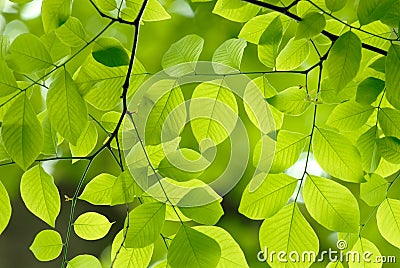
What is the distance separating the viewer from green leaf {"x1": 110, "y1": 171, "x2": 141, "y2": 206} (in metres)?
0.36

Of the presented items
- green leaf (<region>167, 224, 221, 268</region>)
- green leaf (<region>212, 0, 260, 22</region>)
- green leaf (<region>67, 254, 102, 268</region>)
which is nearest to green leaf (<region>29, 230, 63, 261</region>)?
green leaf (<region>67, 254, 102, 268</region>)

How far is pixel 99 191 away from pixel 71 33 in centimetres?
12

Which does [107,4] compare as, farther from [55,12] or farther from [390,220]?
[390,220]

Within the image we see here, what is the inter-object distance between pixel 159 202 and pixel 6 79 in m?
0.13

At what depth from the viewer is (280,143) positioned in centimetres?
39

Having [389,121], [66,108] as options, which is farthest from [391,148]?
[66,108]

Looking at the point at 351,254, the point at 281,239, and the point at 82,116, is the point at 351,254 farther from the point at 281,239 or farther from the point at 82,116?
the point at 82,116

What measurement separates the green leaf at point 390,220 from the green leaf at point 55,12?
0.29 m

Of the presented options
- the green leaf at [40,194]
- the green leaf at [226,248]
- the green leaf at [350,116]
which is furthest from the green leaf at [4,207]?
the green leaf at [350,116]

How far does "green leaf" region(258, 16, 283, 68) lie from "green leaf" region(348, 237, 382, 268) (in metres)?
0.18

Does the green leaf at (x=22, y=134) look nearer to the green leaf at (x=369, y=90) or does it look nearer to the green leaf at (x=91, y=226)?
the green leaf at (x=91, y=226)

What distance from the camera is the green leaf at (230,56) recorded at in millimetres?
396

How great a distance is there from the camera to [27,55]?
34 centimetres

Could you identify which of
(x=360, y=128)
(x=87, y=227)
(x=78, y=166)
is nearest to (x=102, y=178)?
(x=87, y=227)
